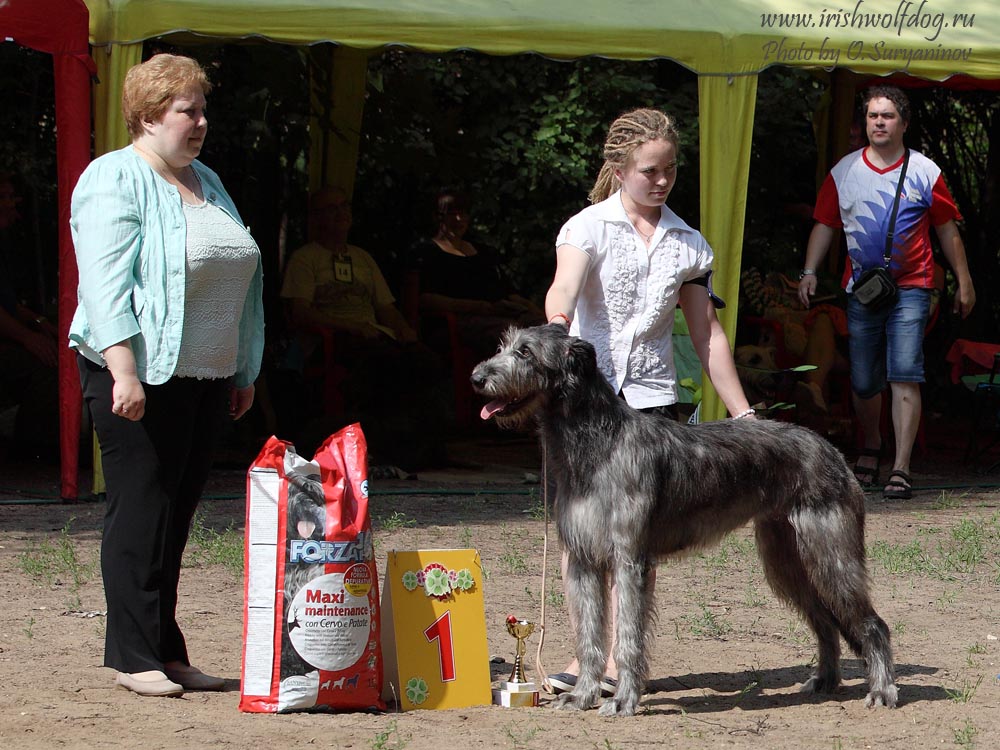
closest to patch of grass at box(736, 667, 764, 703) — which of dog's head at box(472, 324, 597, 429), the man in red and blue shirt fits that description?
dog's head at box(472, 324, 597, 429)

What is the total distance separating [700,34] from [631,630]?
512 centimetres

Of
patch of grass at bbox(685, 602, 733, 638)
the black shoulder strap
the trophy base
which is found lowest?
patch of grass at bbox(685, 602, 733, 638)

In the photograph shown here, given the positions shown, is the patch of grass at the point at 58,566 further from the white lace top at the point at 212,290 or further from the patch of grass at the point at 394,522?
the white lace top at the point at 212,290

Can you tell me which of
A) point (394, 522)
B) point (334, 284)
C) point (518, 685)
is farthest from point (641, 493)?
point (334, 284)

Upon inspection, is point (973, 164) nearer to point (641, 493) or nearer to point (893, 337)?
point (893, 337)

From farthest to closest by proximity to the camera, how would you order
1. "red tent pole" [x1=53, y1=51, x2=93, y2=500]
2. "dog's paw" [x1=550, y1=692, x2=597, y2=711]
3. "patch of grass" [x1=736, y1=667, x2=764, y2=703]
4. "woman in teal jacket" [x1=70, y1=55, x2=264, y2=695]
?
"red tent pole" [x1=53, y1=51, x2=93, y2=500]
"patch of grass" [x1=736, y1=667, x2=764, y2=703]
"dog's paw" [x1=550, y1=692, x2=597, y2=711]
"woman in teal jacket" [x1=70, y1=55, x2=264, y2=695]

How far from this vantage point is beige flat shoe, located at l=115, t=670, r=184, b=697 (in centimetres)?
457

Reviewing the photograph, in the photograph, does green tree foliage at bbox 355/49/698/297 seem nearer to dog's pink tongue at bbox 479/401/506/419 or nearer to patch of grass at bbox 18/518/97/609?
patch of grass at bbox 18/518/97/609

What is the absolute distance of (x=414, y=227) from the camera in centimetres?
1295

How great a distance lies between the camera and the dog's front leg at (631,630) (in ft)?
14.4

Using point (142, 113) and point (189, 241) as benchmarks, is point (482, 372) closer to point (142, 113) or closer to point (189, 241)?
point (189, 241)

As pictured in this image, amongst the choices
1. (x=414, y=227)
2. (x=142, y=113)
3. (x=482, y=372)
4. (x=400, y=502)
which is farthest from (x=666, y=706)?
(x=414, y=227)

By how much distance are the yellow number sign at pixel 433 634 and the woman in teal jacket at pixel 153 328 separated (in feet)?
2.29

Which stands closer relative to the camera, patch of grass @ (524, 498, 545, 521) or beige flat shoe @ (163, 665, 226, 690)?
beige flat shoe @ (163, 665, 226, 690)
